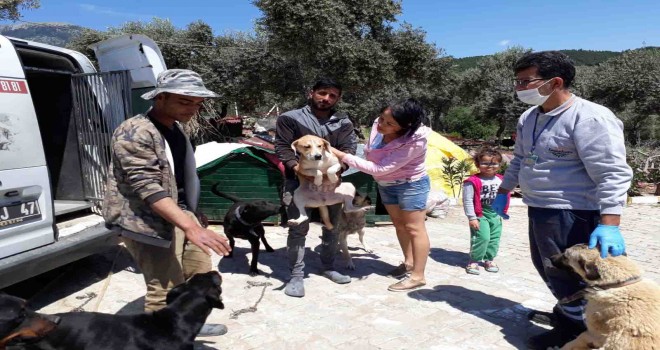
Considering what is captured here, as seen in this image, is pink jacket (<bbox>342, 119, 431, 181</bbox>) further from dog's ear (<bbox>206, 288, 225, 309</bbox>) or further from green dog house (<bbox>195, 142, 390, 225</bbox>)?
green dog house (<bbox>195, 142, 390, 225</bbox>)

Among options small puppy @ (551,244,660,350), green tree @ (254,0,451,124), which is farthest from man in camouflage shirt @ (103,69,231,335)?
green tree @ (254,0,451,124)

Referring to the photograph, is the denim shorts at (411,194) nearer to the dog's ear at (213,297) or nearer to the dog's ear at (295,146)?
the dog's ear at (295,146)

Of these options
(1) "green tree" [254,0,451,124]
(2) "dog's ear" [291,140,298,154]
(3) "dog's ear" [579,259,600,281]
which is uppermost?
(1) "green tree" [254,0,451,124]

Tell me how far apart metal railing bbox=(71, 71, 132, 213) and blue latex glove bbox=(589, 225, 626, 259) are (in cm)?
416

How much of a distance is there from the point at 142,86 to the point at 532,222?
392 centimetres

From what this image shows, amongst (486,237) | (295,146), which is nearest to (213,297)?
(295,146)

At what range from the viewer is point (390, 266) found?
17.4 ft

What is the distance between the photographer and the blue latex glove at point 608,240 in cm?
264

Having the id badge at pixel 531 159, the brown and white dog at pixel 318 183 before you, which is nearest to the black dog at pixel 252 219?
the brown and white dog at pixel 318 183

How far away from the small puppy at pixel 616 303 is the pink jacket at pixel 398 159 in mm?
1617

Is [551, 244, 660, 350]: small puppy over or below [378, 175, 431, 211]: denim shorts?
below

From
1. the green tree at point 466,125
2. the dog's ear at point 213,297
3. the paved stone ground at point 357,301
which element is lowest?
the paved stone ground at point 357,301

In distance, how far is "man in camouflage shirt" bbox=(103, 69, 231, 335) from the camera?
96.7 inches

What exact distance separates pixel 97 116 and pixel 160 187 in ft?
9.58
